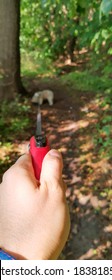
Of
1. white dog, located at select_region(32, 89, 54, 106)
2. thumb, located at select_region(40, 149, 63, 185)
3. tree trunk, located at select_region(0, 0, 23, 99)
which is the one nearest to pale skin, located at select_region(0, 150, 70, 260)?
thumb, located at select_region(40, 149, 63, 185)

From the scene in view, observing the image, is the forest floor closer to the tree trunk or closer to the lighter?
the tree trunk

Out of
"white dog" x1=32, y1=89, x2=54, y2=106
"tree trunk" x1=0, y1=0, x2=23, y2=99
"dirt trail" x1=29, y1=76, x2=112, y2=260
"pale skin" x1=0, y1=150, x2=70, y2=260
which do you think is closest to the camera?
"pale skin" x1=0, y1=150, x2=70, y2=260

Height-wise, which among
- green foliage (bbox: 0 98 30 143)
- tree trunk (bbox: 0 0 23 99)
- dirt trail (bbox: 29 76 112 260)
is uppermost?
tree trunk (bbox: 0 0 23 99)

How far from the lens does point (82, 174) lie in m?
4.61

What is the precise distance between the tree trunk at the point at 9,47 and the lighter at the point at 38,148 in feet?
16.4

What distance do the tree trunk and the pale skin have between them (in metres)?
5.06

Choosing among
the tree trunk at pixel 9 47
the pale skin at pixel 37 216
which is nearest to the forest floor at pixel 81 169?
the tree trunk at pixel 9 47

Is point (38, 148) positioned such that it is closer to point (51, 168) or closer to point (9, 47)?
point (51, 168)

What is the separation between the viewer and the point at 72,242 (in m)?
3.81

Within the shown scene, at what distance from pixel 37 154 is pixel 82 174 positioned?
3338 mm

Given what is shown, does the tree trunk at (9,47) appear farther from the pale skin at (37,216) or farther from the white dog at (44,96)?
the pale skin at (37,216)

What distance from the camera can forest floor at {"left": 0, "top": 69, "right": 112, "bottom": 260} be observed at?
148 inches

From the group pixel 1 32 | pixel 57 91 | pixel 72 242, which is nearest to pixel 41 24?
pixel 57 91

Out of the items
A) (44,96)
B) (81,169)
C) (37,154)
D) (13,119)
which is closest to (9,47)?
(44,96)
